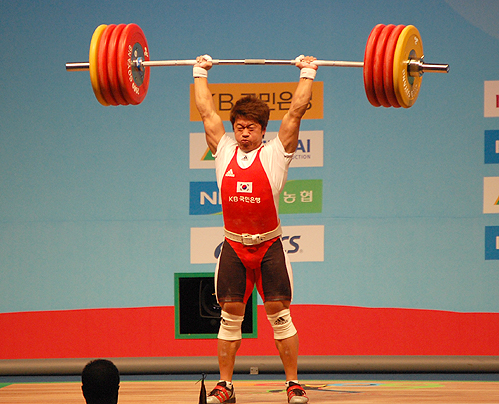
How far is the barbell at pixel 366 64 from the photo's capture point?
282 centimetres

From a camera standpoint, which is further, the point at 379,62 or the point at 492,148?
the point at 492,148

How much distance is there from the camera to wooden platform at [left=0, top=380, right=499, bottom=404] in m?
2.78

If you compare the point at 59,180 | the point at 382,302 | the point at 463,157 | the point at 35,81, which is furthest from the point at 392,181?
the point at 35,81

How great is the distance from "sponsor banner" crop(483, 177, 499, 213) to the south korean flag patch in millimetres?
2359

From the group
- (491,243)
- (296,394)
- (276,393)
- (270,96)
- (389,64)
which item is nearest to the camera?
(296,394)

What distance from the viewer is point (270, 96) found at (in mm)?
4426

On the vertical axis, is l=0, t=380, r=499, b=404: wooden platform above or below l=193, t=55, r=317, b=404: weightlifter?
below

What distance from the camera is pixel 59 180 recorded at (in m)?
4.50

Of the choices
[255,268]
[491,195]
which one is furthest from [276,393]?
[491,195]

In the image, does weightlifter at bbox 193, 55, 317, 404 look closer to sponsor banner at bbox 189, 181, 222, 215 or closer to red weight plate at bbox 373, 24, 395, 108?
red weight plate at bbox 373, 24, 395, 108

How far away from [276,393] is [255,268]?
28.4 inches

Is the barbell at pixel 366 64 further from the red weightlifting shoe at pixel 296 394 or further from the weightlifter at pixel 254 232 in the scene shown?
the red weightlifting shoe at pixel 296 394

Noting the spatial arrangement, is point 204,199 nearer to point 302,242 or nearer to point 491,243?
point 302,242

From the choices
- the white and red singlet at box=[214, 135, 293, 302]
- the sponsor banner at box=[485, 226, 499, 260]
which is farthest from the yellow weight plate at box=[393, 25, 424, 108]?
the sponsor banner at box=[485, 226, 499, 260]
